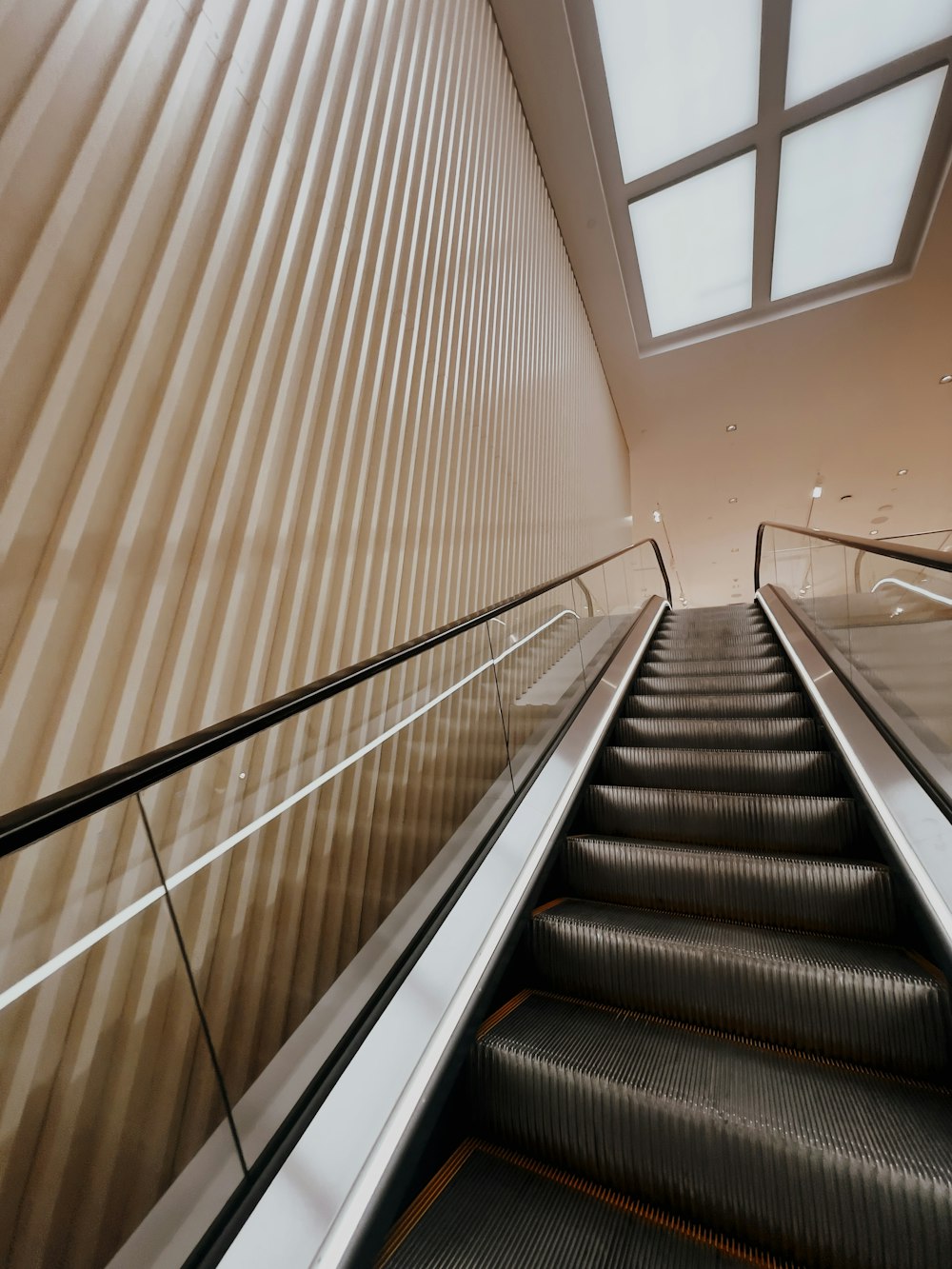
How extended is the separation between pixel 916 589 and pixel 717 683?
1546mm

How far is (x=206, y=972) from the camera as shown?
4.41ft

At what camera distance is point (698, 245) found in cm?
681

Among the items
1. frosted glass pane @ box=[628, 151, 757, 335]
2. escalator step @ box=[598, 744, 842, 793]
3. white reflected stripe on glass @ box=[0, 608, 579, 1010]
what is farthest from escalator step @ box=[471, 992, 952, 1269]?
frosted glass pane @ box=[628, 151, 757, 335]

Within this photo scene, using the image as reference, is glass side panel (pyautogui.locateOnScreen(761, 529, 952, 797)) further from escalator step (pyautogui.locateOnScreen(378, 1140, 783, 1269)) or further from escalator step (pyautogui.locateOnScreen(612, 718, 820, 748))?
escalator step (pyautogui.locateOnScreen(378, 1140, 783, 1269))

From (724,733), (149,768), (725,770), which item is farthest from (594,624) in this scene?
(149,768)

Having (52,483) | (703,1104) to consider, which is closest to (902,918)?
(703,1104)

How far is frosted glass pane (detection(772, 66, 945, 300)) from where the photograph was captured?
536cm

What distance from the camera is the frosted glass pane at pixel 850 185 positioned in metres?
5.36

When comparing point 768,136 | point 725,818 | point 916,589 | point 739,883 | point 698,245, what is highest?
point 698,245

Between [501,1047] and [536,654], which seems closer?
[501,1047]

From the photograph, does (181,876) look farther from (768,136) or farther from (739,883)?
(768,136)

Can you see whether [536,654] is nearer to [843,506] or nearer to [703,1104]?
[703,1104]

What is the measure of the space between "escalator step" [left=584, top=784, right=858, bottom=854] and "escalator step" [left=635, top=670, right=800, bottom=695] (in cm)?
135

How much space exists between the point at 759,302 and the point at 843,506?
8.85 meters
